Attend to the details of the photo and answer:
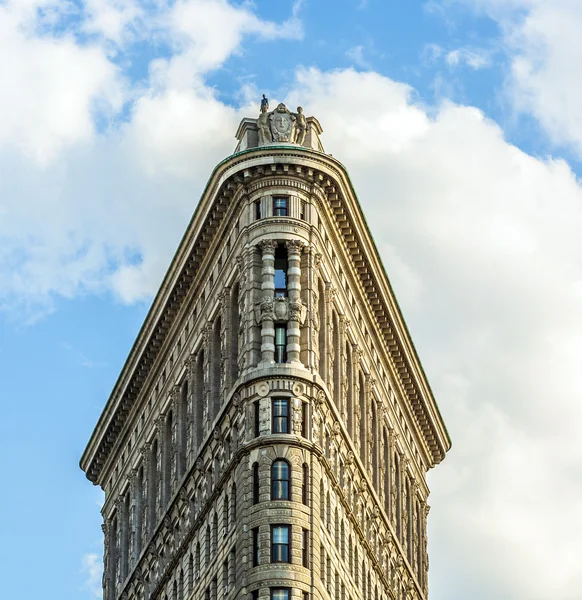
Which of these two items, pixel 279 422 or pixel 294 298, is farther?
pixel 294 298

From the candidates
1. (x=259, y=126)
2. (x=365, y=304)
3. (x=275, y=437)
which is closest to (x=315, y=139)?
(x=259, y=126)

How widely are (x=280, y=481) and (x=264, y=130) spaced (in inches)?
1123

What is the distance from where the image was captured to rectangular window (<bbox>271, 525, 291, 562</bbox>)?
13388cm

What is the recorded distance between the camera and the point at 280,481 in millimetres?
136750

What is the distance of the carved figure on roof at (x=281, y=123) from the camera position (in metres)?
152

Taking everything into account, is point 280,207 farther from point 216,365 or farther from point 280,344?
point 216,365

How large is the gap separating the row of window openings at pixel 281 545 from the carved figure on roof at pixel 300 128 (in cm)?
3090

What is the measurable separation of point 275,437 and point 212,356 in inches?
594

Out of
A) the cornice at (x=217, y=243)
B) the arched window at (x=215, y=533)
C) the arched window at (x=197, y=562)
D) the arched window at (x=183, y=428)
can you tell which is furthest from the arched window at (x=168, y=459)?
the arched window at (x=215, y=533)

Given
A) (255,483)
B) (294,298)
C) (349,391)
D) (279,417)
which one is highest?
(349,391)

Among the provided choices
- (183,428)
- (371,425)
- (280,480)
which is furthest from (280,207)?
(371,425)

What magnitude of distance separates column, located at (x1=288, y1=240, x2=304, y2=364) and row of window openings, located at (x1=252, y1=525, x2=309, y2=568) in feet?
40.0

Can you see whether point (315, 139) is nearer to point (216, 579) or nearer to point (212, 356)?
point (212, 356)

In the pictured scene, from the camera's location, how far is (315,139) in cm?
15400
